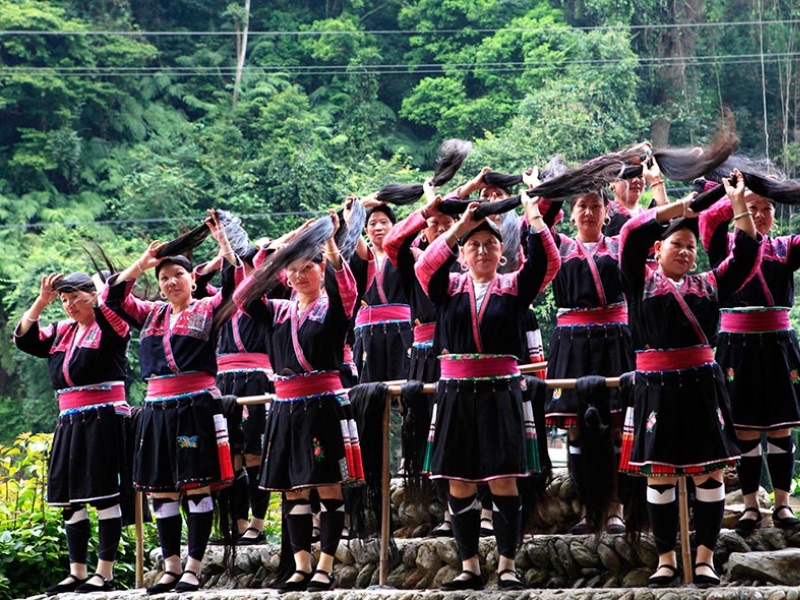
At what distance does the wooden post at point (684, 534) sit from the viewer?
18.9ft

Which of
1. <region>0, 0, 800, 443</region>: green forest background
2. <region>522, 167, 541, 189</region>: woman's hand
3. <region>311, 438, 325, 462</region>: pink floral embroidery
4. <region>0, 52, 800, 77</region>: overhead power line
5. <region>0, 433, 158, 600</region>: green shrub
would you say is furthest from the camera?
<region>0, 52, 800, 77</region>: overhead power line

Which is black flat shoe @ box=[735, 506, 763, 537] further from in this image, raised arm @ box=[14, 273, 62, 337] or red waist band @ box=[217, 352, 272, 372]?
raised arm @ box=[14, 273, 62, 337]

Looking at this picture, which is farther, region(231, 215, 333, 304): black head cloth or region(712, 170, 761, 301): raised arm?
region(231, 215, 333, 304): black head cloth

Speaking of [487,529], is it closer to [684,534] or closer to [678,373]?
[684,534]

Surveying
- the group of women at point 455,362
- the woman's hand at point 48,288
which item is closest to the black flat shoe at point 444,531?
the group of women at point 455,362

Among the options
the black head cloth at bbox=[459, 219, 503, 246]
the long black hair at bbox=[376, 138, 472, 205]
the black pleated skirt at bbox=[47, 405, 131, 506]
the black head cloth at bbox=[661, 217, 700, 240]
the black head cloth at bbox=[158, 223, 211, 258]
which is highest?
the long black hair at bbox=[376, 138, 472, 205]

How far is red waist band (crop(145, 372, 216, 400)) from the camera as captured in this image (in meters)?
6.66

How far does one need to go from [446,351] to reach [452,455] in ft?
1.62

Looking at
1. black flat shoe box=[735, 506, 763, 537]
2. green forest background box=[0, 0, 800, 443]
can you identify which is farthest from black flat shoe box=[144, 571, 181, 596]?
green forest background box=[0, 0, 800, 443]

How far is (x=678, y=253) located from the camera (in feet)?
19.3

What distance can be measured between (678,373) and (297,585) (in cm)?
212

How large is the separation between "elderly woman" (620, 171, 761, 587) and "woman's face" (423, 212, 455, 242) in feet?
4.27

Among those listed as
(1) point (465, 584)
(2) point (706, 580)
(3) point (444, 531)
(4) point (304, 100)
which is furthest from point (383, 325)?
(4) point (304, 100)

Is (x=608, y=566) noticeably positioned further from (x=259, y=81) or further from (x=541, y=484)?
(x=259, y=81)
